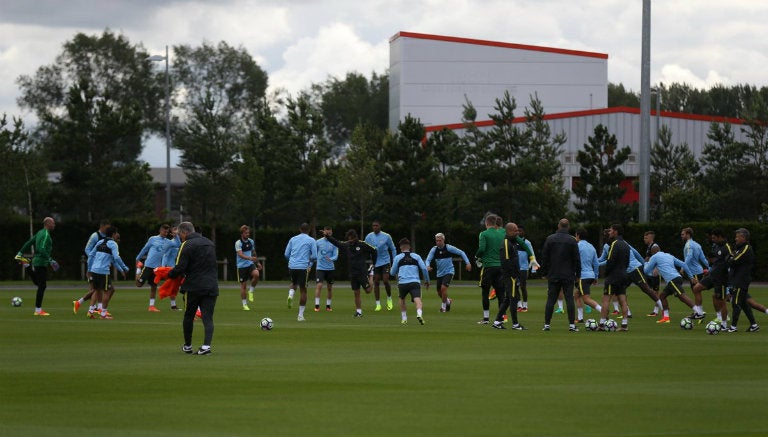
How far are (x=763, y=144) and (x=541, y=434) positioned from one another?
6017 cm

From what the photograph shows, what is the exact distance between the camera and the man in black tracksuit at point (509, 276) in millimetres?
23062

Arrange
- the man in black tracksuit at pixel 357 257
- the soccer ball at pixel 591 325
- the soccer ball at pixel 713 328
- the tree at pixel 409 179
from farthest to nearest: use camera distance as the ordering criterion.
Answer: the tree at pixel 409 179 < the man in black tracksuit at pixel 357 257 < the soccer ball at pixel 591 325 < the soccer ball at pixel 713 328

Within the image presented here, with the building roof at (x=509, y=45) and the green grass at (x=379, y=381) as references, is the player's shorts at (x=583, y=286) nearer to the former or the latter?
the green grass at (x=379, y=381)

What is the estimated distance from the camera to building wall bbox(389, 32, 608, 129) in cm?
8331

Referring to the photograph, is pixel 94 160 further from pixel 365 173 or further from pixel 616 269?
pixel 616 269

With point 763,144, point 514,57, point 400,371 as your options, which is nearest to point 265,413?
point 400,371

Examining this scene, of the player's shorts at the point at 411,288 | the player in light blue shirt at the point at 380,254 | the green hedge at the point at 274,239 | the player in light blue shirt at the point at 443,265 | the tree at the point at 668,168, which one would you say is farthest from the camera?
the tree at the point at 668,168

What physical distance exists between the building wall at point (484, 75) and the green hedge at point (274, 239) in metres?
26.5

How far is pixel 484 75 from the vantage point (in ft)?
274

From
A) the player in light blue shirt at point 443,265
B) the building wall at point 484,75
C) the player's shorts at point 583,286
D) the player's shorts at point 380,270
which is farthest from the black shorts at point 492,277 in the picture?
the building wall at point 484,75

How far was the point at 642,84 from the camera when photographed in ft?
164

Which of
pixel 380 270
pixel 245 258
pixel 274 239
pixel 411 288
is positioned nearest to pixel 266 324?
pixel 411 288

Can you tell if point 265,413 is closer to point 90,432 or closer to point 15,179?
point 90,432

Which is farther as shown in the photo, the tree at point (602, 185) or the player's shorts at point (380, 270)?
the tree at point (602, 185)
